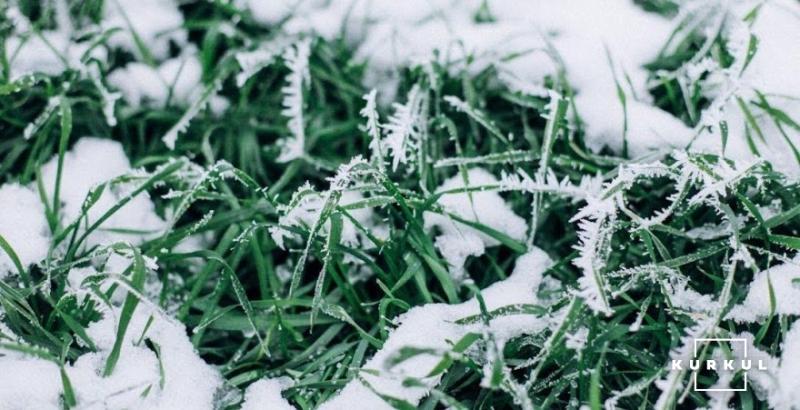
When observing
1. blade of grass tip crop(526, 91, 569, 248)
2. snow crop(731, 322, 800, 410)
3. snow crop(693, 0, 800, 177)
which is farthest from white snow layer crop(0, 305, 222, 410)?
snow crop(693, 0, 800, 177)

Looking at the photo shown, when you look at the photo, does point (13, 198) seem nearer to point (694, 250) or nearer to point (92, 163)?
point (92, 163)

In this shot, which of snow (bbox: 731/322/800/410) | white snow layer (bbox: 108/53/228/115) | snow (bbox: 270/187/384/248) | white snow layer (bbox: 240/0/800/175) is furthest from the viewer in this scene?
white snow layer (bbox: 108/53/228/115)

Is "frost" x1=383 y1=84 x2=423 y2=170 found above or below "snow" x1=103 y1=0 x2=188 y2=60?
below

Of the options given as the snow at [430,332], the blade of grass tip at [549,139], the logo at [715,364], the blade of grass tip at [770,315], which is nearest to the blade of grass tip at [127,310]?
the snow at [430,332]

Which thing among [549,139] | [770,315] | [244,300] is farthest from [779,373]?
[244,300]

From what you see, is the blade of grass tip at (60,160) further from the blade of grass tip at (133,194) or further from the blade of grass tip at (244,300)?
the blade of grass tip at (244,300)

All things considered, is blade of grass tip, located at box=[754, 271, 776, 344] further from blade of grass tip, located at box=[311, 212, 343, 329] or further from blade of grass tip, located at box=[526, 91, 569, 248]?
blade of grass tip, located at box=[311, 212, 343, 329]

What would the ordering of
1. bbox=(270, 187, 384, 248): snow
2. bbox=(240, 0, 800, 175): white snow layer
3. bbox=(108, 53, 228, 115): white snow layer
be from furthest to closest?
bbox=(108, 53, 228, 115): white snow layer → bbox=(240, 0, 800, 175): white snow layer → bbox=(270, 187, 384, 248): snow

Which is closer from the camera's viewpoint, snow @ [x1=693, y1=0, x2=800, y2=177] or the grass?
the grass

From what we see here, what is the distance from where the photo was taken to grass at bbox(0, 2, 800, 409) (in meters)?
0.84

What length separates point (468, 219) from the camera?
0.98 m

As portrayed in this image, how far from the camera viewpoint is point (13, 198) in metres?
0.99

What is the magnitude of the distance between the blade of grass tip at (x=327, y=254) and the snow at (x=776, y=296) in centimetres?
47

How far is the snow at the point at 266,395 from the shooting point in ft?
2.78
